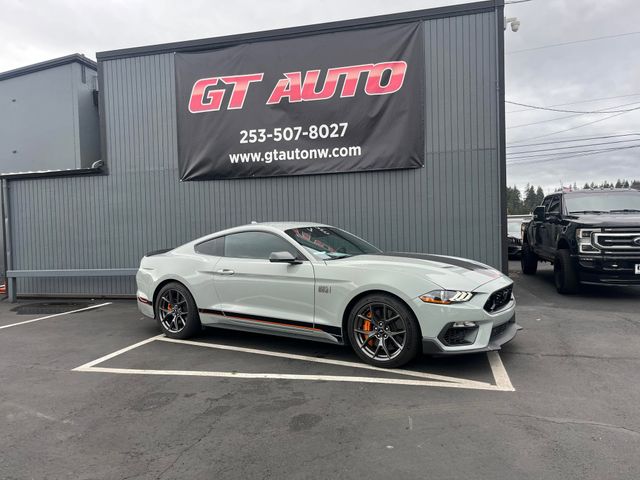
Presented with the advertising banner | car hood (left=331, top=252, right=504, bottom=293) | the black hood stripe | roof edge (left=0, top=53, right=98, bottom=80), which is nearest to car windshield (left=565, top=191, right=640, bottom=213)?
the advertising banner

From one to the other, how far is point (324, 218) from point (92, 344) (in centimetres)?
475

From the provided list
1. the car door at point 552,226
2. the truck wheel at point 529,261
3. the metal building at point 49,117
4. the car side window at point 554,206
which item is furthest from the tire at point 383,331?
the metal building at point 49,117

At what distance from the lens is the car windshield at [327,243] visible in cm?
527

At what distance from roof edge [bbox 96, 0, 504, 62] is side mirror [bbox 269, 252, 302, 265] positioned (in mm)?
5730

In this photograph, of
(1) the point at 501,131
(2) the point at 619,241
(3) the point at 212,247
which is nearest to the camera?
(3) the point at 212,247

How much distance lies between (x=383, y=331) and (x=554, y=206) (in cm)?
733

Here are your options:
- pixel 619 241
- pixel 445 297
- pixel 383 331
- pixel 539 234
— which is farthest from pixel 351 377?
pixel 539 234

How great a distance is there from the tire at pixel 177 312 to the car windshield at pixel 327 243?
1.65 meters

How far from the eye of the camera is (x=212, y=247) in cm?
597

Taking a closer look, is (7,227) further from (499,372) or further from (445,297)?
(499,372)

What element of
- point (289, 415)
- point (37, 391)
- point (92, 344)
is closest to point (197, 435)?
point (289, 415)

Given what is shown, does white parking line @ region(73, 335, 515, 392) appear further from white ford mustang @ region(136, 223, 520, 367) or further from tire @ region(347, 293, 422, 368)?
white ford mustang @ region(136, 223, 520, 367)

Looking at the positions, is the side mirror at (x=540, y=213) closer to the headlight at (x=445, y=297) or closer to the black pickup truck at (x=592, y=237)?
the black pickup truck at (x=592, y=237)

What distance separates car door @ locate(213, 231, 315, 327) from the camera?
5.03m
